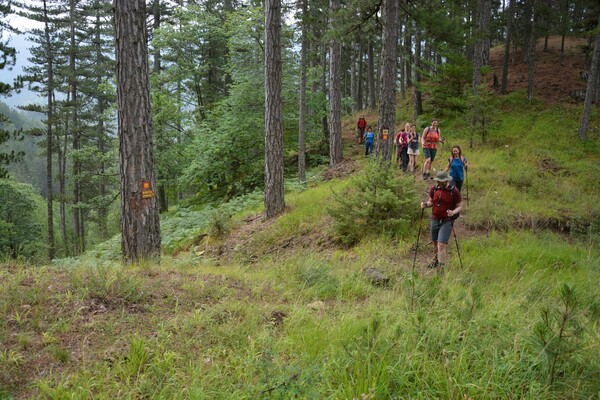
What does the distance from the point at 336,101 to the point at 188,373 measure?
Answer: 1558 centimetres

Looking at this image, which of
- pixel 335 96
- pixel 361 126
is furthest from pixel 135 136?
pixel 361 126

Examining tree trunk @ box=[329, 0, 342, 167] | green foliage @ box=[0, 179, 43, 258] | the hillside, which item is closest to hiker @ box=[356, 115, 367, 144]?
tree trunk @ box=[329, 0, 342, 167]

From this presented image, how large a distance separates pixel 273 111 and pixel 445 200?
20.3 ft

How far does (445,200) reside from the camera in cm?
679

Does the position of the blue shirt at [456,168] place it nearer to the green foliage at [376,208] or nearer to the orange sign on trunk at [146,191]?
the green foliage at [376,208]

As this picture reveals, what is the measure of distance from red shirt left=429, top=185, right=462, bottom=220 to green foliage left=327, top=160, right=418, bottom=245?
5.68ft

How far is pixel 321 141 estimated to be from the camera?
2130cm

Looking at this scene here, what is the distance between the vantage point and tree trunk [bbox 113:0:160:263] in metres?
→ 6.04

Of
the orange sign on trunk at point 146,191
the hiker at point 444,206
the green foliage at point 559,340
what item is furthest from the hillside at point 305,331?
the orange sign on trunk at point 146,191

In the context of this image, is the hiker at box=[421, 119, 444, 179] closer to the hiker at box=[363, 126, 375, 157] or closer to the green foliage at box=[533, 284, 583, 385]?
the hiker at box=[363, 126, 375, 157]

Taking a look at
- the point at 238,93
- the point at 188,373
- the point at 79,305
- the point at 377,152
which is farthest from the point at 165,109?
the point at 188,373

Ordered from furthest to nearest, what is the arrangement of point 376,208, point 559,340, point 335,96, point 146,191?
point 335,96 < point 376,208 < point 146,191 < point 559,340

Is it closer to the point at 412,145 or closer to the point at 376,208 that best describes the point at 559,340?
the point at 376,208

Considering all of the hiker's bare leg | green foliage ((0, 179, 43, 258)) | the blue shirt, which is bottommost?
green foliage ((0, 179, 43, 258))
